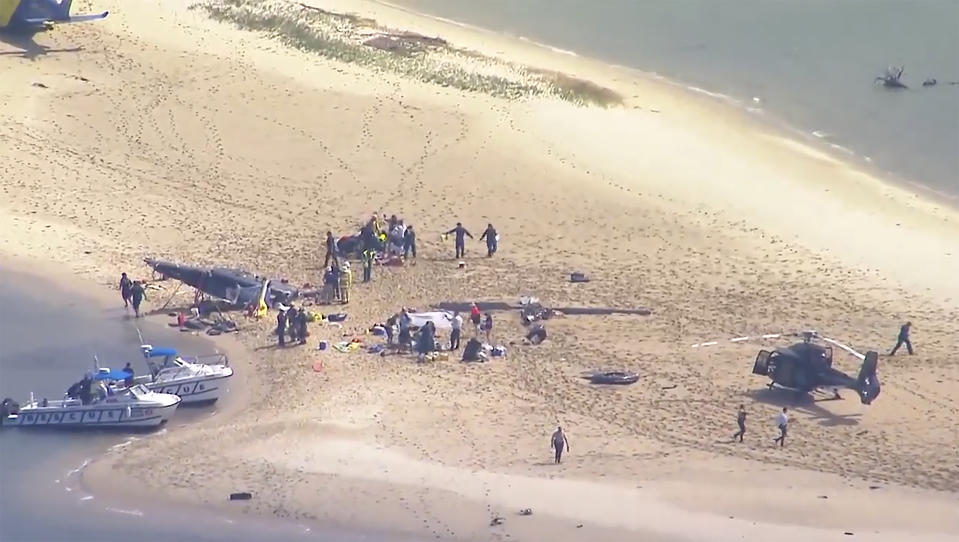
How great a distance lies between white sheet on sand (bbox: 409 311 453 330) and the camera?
120 feet

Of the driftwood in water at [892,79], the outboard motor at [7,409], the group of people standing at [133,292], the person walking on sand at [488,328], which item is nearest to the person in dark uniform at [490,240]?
the person walking on sand at [488,328]

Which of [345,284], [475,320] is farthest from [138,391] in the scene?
[475,320]

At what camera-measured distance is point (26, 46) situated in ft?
169

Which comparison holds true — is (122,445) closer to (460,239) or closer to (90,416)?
(90,416)

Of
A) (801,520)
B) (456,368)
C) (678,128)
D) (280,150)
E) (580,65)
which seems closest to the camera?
(801,520)

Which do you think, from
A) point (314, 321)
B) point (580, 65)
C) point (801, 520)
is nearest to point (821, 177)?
point (580, 65)

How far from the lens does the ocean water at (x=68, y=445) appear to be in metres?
29.0

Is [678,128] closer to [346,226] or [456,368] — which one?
[346,226]

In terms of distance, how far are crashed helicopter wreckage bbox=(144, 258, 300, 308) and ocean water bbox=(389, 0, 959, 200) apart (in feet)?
62.1

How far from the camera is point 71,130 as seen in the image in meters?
46.5

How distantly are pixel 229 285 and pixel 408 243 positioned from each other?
187 inches

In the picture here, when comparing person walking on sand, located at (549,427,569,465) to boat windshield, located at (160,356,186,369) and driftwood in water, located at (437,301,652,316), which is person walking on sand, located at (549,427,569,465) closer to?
driftwood in water, located at (437,301,652,316)

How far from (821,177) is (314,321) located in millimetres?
16243

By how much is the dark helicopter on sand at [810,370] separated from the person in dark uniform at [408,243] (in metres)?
9.54
